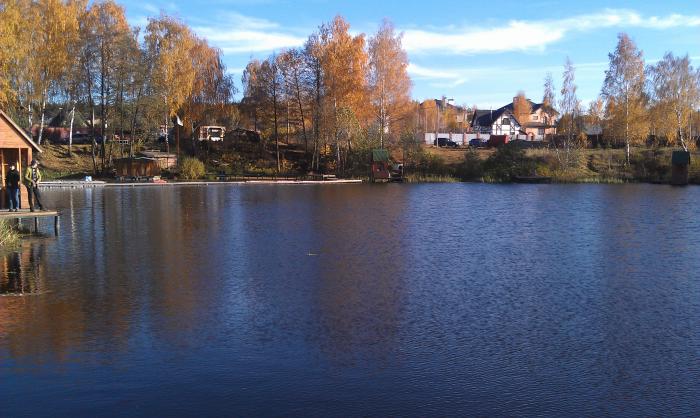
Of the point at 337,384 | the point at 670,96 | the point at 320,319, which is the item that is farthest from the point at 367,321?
the point at 670,96

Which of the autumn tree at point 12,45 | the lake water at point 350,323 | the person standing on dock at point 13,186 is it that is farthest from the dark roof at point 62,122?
the lake water at point 350,323

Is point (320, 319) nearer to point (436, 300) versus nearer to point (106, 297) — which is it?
point (436, 300)

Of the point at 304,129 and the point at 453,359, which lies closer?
the point at 453,359

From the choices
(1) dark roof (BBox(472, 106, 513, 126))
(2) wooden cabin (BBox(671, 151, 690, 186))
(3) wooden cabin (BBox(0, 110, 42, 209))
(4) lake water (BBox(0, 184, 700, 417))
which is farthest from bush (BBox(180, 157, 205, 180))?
(1) dark roof (BBox(472, 106, 513, 126))

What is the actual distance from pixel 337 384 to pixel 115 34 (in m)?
51.4

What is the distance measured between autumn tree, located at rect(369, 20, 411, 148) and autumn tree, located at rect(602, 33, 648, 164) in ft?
63.2

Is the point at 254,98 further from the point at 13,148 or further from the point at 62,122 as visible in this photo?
the point at 13,148

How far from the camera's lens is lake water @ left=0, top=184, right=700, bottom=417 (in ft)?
23.6

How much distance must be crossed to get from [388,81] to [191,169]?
20.6 meters

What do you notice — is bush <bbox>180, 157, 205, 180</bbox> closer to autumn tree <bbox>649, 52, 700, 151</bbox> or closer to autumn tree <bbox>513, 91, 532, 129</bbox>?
autumn tree <bbox>649, 52, 700, 151</bbox>

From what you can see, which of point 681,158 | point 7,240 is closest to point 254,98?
point 681,158

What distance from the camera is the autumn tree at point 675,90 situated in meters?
60.4

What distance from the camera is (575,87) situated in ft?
199

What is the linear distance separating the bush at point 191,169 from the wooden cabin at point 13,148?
26980 millimetres
